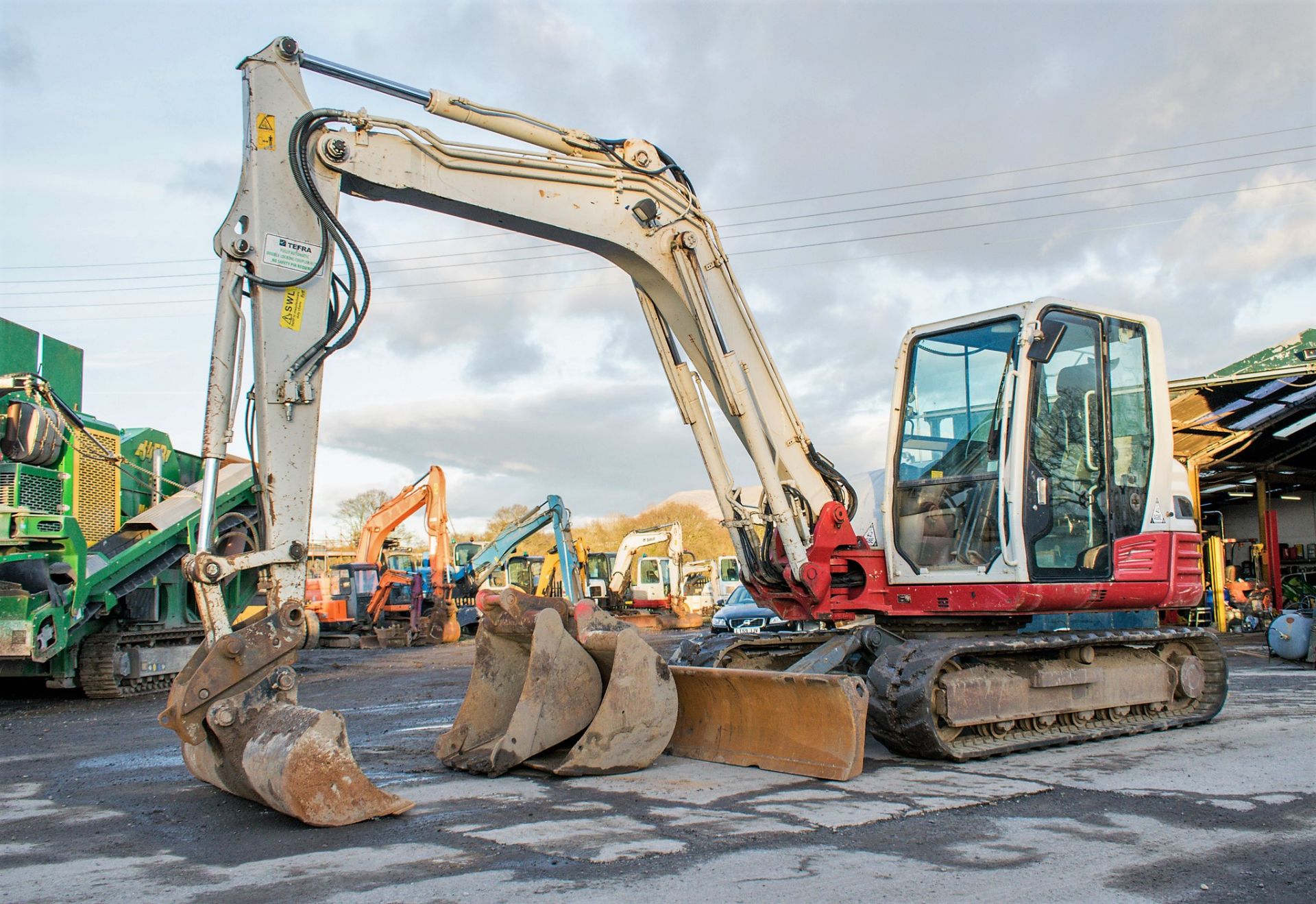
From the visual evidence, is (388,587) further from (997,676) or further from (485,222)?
(997,676)

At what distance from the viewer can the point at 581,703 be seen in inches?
248

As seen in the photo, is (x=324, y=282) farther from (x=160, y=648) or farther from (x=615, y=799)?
(x=160, y=648)

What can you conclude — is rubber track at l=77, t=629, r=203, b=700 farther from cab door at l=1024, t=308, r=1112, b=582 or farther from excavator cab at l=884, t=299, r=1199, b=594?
cab door at l=1024, t=308, r=1112, b=582

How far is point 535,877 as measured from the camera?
4.07 meters

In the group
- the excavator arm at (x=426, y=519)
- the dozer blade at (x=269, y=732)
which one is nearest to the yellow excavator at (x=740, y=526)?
the dozer blade at (x=269, y=732)

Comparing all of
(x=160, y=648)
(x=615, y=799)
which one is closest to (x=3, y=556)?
(x=160, y=648)

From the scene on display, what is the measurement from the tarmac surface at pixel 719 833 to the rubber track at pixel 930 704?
112 mm

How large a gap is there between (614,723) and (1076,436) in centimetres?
380

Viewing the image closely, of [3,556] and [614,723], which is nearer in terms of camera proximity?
[614,723]

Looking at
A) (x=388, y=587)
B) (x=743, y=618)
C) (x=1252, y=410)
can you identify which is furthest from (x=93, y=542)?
(x=1252, y=410)

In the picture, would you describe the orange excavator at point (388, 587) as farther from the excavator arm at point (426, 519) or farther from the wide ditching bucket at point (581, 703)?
the wide ditching bucket at point (581, 703)

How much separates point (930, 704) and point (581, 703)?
2056 millimetres

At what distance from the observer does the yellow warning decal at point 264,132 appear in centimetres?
596

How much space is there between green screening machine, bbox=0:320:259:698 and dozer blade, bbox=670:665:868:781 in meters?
4.93
